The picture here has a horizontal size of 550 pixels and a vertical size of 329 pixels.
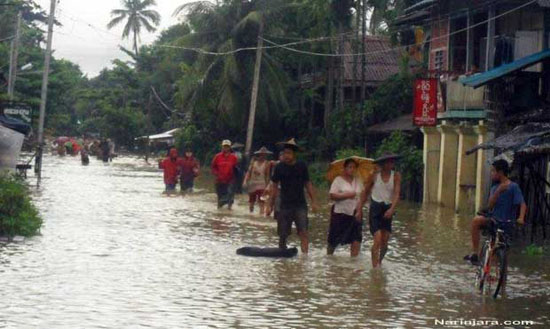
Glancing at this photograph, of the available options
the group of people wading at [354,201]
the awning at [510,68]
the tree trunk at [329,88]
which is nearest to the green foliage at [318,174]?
the tree trunk at [329,88]

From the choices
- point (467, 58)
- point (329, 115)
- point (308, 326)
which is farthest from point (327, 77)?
point (308, 326)

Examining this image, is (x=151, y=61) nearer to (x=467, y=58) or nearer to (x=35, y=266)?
(x=467, y=58)

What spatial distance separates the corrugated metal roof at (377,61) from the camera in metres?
52.9

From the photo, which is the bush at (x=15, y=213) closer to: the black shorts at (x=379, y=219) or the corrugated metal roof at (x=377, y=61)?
the black shorts at (x=379, y=219)

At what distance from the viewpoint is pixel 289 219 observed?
1598 cm

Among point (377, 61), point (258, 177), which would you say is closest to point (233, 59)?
point (377, 61)

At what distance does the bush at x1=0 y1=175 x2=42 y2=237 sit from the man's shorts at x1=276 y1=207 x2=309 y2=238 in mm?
4301

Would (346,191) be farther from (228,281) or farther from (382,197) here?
(228,281)

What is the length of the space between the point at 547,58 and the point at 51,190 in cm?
1513

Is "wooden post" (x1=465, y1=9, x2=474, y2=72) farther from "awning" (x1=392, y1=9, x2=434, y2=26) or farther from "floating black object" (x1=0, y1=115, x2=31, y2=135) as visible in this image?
"floating black object" (x1=0, y1=115, x2=31, y2=135)

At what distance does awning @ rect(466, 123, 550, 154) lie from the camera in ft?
64.5

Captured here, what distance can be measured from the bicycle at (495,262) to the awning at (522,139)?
736cm

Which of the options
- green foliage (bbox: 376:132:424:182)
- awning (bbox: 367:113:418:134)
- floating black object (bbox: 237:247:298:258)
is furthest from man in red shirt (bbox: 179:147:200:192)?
floating black object (bbox: 237:247:298:258)

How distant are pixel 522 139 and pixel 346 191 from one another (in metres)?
6.04
